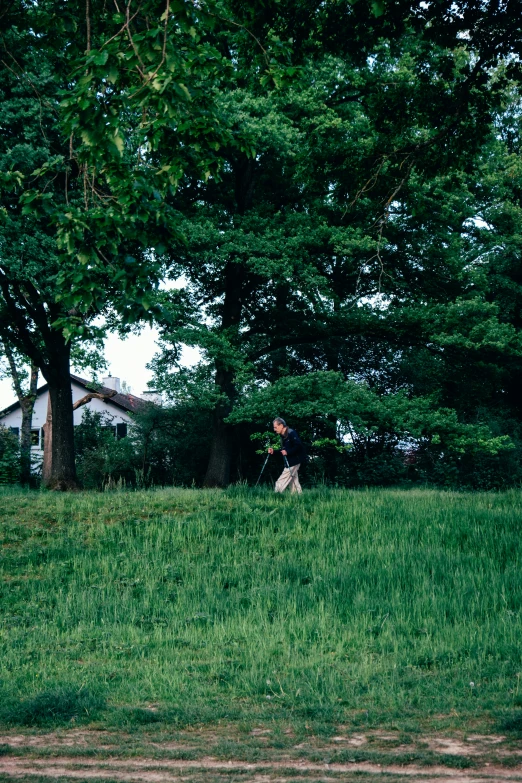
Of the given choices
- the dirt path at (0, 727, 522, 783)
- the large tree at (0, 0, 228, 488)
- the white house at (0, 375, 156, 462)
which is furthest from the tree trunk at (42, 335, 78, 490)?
the white house at (0, 375, 156, 462)

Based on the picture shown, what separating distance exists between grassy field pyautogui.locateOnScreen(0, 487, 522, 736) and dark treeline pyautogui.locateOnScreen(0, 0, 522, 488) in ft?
10.7

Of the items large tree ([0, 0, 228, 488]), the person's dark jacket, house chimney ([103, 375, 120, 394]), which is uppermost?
house chimney ([103, 375, 120, 394])

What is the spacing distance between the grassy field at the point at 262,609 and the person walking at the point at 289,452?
0.87 metres

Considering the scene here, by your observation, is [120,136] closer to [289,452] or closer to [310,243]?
[289,452]

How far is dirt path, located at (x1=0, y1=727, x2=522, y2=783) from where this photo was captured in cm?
491

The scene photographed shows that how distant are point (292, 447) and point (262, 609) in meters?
7.17

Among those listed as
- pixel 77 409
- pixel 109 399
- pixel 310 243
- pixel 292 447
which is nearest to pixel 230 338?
pixel 310 243

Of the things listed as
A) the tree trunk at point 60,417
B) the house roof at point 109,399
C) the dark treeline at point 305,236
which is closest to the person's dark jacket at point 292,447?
the dark treeline at point 305,236

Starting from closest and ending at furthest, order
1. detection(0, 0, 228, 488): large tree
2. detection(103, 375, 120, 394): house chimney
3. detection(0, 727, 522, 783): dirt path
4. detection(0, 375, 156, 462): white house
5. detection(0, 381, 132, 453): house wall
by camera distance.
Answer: detection(0, 727, 522, 783): dirt path
detection(0, 0, 228, 488): large tree
detection(0, 375, 156, 462): white house
detection(0, 381, 132, 453): house wall
detection(103, 375, 120, 394): house chimney

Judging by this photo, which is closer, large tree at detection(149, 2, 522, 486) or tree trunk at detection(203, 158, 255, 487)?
large tree at detection(149, 2, 522, 486)

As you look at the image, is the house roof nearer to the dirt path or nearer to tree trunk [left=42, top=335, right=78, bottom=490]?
tree trunk [left=42, top=335, right=78, bottom=490]

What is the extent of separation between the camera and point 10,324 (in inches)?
973

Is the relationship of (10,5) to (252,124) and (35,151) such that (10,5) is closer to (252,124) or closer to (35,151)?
(35,151)

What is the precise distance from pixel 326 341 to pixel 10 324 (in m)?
9.55
